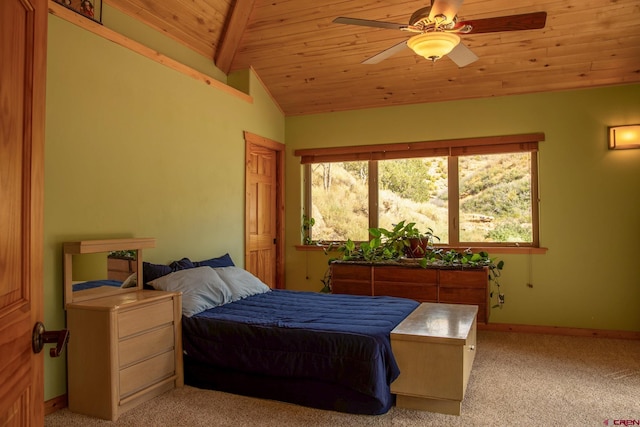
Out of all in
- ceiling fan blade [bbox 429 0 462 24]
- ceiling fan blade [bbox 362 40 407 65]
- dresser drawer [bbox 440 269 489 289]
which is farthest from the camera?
dresser drawer [bbox 440 269 489 289]

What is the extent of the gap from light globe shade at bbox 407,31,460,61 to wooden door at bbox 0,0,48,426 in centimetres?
217

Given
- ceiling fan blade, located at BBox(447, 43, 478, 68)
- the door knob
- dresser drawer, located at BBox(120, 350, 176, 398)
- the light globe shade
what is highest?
ceiling fan blade, located at BBox(447, 43, 478, 68)

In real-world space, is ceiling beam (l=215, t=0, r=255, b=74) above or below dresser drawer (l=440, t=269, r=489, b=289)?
above

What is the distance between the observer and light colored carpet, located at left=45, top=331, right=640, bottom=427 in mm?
2709

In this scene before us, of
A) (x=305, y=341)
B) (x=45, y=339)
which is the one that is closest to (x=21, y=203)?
(x=45, y=339)

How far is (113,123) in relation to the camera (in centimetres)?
343

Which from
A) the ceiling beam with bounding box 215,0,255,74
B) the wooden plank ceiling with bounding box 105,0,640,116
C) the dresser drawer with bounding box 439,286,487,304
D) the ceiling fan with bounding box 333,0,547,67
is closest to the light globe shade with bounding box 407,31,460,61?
the ceiling fan with bounding box 333,0,547,67

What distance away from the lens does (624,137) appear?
452 cm

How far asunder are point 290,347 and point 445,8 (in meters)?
2.14

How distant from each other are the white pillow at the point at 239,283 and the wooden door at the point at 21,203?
276 cm

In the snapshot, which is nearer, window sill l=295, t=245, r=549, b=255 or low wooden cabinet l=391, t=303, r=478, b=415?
low wooden cabinet l=391, t=303, r=478, b=415

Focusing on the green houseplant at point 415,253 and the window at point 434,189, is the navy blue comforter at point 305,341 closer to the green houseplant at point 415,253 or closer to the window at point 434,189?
the green houseplant at point 415,253

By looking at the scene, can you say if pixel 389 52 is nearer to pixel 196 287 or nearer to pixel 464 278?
pixel 196 287

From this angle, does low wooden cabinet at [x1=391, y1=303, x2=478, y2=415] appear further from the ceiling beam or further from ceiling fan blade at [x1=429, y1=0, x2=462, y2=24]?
the ceiling beam
